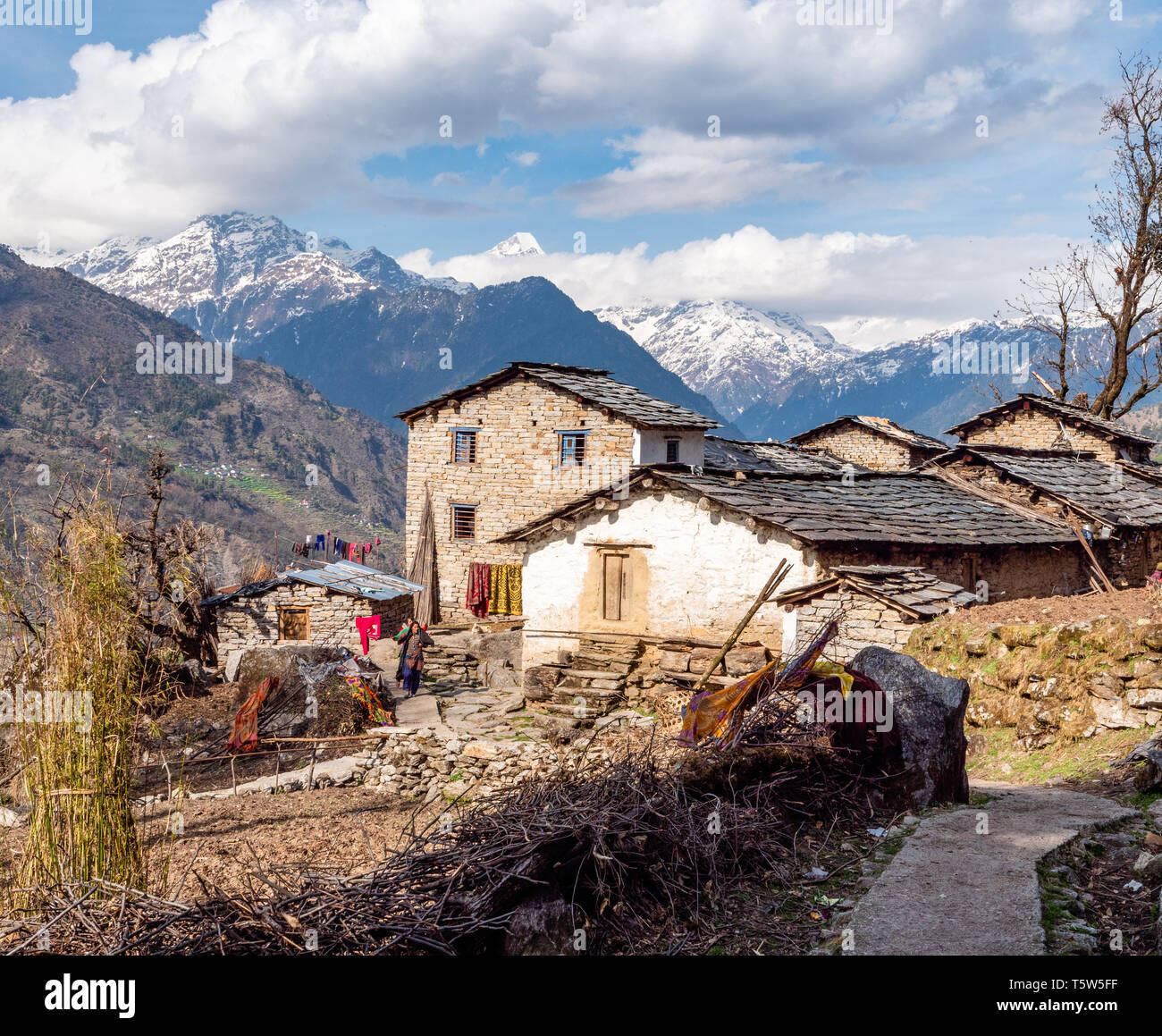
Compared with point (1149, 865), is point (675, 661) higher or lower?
higher

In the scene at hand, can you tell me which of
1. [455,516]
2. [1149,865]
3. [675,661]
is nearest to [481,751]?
[675,661]

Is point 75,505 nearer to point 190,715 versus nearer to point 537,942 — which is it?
point 537,942

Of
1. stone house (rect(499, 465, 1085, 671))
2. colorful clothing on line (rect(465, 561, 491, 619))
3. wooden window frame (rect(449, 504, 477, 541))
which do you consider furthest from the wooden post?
wooden window frame (rect(449, 504, 477, 541))

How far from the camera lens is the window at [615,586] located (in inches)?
720

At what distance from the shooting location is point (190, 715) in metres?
19.5

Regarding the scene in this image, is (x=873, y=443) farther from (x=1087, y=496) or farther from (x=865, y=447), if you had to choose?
(x=1087, y=496)

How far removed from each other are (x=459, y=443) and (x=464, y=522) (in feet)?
7.93

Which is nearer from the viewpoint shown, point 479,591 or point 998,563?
point 998,563

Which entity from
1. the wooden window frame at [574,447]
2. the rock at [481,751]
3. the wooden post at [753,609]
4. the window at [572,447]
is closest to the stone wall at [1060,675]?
the wooden post at [753,609]

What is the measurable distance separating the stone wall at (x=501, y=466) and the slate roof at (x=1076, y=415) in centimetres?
1383

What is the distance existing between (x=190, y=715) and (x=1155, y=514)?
22.2 m

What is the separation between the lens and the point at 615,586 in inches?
725

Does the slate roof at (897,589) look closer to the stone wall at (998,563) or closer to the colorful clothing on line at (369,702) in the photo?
the stone wall at (998,563)
